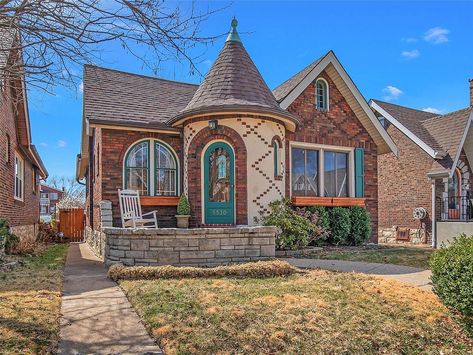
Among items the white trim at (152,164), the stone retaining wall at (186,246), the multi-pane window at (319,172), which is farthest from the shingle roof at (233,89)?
the stone retaining wall at (186,246)

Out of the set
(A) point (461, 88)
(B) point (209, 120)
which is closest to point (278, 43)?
(B) point (209, 120)

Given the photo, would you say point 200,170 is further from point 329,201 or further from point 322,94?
point 322,94

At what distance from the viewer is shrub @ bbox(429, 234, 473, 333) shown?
14.7 feet

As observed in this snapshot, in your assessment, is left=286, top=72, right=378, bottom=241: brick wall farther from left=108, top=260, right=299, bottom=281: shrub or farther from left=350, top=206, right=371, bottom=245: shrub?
left=108, top=260, right=299, bottom=281: shrub

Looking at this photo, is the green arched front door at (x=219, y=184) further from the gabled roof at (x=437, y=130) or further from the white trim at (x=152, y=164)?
the gabled roof at (x=437, y=130)

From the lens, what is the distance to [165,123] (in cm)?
1108

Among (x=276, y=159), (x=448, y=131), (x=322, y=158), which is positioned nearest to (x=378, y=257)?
(x=276, y=159)

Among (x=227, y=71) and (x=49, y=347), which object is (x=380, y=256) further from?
(x=49, y=347)

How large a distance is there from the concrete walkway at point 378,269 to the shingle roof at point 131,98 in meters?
5.64

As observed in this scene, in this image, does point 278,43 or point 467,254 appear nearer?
point 467,254

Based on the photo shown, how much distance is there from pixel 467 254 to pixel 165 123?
8.38 m

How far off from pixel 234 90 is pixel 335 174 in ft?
16.0

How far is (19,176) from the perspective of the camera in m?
14.7

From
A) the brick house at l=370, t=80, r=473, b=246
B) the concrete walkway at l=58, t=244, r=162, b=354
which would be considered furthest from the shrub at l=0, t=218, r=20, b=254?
the brick house at l=370, t=80, r=473, b=246
